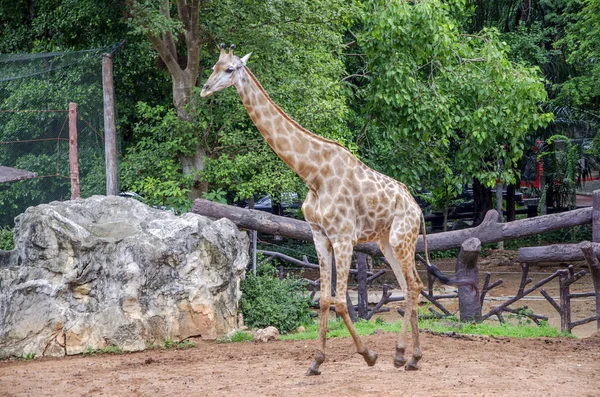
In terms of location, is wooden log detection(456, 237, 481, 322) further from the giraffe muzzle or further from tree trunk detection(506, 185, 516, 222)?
tree trunk detection(506, 185, 516, 222)

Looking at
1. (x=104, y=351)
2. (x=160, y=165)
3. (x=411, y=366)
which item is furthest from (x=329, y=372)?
(x=160, y=165)

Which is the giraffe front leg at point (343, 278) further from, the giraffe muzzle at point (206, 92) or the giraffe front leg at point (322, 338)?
the giraffe muzzle at point (206, 92)

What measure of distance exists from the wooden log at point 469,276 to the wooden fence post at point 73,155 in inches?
214

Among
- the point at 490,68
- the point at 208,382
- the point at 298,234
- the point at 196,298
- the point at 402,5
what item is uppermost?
the point at 402,5

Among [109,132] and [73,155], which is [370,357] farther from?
[109,132]

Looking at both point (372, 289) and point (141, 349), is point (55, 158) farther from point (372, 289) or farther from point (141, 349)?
point (372, 289)

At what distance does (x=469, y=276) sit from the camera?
424 inches

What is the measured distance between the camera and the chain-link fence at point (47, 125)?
1205cm

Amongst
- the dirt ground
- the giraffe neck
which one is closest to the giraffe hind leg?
the dirt ground

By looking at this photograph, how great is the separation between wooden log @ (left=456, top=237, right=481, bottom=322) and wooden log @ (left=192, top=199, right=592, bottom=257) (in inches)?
17.6

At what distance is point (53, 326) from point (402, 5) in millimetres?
8321

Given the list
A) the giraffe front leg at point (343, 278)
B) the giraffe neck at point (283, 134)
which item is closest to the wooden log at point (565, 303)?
the giraffe front leg at point (343, 278)

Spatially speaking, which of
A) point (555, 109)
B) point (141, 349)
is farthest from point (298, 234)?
point (555, 109)

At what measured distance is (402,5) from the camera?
1418 cm
